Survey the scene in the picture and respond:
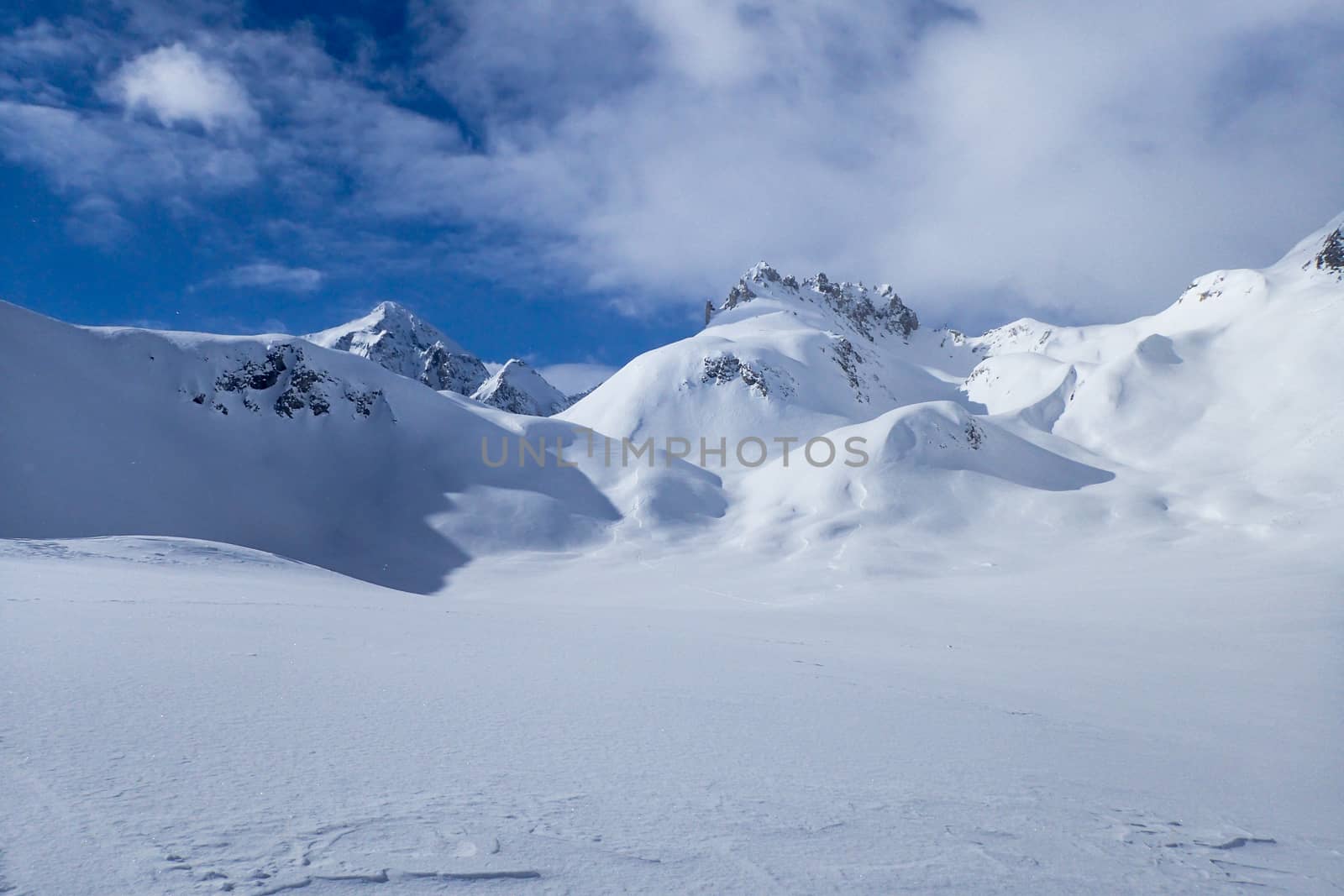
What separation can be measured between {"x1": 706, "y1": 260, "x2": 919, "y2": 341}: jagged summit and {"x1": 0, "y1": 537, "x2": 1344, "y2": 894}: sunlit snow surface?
110 meters

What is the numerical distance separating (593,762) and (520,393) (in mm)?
149483

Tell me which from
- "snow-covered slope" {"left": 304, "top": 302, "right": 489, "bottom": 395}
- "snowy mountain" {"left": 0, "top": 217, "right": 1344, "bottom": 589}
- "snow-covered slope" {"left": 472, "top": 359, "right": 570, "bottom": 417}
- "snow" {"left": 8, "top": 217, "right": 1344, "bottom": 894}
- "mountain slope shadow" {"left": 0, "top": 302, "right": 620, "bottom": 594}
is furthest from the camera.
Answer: "snow-covered slope" {"left": 304, "top": 302, "right": 489, "bottom": 395}

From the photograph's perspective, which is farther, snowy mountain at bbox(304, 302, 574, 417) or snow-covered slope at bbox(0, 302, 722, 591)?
snowy mountain at bbox(304, 302, 574, 417)

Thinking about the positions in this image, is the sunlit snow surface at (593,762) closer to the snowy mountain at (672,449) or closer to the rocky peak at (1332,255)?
the snowy mountain at (672,449)

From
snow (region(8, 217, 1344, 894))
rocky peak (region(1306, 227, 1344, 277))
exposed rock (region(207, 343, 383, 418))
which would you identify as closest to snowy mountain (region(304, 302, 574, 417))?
exposed rock (region(207, 343, 383, 418))

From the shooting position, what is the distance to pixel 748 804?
3588 mm

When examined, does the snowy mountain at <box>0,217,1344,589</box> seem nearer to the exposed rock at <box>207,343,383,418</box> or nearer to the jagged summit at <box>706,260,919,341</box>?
the exposed rock at <box>207,343,383,418</box>

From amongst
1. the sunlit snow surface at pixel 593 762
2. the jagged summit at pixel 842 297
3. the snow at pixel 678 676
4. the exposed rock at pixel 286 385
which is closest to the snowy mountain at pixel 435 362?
the jagged summit at pixel 842 297

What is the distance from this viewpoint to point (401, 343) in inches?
7244

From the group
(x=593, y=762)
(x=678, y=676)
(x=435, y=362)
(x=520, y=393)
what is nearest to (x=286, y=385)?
(x=678, y=676)

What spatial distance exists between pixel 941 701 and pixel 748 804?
13.2 ft

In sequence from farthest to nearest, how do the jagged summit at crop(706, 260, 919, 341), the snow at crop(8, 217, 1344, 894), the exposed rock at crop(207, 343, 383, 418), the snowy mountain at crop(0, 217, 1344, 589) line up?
the jagged summit at crop(706, 260, 919, 341) < the exposed rock at crop(207, 343, 383, 418) < the snowy mountain at crop(0, 217, 1344, 589) < the snow at crop(8, 217, 1344, 894)

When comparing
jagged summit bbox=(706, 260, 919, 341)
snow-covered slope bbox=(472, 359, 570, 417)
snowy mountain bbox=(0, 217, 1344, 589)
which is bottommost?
snowy mountain bbox=(0, 217, 1344, 589)

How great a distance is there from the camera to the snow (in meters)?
2.96
